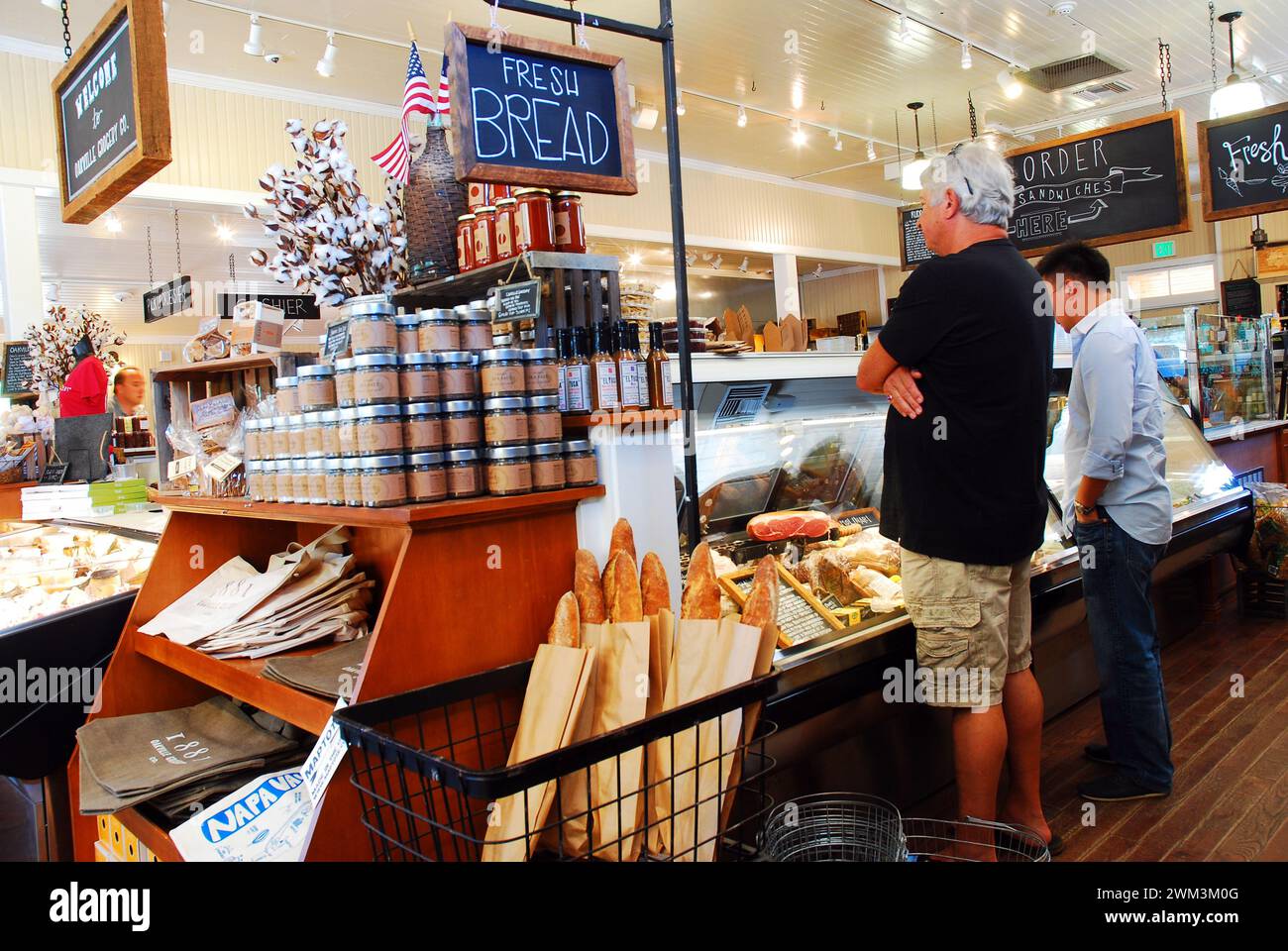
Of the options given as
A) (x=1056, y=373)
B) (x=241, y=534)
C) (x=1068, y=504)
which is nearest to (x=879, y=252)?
(x=1056, y=373)

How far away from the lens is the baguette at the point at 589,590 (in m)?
1.83

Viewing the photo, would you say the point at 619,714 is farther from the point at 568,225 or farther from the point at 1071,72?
the point at 1071,72

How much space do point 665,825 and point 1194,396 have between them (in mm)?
6084

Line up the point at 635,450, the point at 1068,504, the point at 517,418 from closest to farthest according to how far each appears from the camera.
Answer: the point at 517,418 → the point at 635,450 → the point at 1068,504

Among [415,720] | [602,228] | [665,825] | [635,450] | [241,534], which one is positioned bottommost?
[665,825]

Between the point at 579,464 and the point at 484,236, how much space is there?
68 cm

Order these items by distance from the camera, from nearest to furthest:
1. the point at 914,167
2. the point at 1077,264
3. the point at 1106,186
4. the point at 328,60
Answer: the point at 1077,264
the point at 1106,186
the point at 328,60
the point at 914,167

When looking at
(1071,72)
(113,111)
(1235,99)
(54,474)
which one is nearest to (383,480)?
(113,111)

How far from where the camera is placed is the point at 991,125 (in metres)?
10.2

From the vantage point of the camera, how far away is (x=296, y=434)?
200 cm

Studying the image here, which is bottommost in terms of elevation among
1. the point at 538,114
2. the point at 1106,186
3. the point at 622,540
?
the point at 622,540

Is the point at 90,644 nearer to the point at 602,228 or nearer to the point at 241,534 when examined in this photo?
the point at 241,534

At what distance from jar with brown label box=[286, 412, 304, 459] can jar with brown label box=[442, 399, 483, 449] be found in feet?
1.22

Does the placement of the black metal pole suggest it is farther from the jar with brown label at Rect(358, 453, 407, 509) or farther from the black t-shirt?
the jar with brown label at Rect(358, 453, 407, 509)
